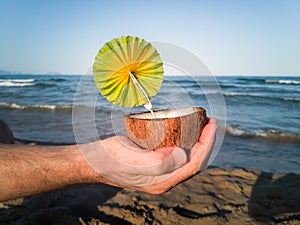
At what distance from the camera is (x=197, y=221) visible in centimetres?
238

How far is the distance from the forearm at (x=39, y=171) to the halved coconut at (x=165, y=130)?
40 centimetres

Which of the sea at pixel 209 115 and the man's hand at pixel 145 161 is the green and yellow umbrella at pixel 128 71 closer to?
the sea at pixel 209 115

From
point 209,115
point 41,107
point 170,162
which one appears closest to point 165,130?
point 170,162

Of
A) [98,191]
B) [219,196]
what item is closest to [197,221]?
[219,196]

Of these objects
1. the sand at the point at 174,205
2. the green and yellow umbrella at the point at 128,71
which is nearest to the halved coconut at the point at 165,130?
the green and yellow umbrella at the point at 128,71

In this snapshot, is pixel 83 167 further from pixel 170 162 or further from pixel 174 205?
pixel 174 205

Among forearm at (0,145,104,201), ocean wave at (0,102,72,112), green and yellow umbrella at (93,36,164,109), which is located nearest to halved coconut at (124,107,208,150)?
green and yellow umbrella at (93,36,164,109)

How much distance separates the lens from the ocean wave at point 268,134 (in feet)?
18.1

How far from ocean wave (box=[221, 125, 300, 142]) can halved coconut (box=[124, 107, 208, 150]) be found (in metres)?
4.66

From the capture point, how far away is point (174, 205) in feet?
8.77

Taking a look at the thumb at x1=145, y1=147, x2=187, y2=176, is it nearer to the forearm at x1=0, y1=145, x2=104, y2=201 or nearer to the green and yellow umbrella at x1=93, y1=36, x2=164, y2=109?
the green and yellow umbrella at x1=93, y1=36, x2=164, y2=109

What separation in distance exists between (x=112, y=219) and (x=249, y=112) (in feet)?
23.3

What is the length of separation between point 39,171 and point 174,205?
1.59 metres

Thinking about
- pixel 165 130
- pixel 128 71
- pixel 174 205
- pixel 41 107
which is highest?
pixel 128 71
